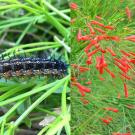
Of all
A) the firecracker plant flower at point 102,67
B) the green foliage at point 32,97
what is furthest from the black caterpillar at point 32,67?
the firecracker plant flower at point 102,67

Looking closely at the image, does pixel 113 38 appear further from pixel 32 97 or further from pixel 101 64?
pixel 32 97

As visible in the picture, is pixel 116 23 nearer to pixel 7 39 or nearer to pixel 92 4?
pixel 92 4

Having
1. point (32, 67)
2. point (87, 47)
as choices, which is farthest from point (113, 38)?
point (32, 67)

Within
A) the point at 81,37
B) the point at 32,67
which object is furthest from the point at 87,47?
the point at 32,67

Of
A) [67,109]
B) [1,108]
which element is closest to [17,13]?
[1,108]

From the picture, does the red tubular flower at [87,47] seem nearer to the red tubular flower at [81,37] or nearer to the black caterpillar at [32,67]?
the red tubular flower at [81,37]

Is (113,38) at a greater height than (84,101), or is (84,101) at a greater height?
(113,38)

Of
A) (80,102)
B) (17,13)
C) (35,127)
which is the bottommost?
(35,127)

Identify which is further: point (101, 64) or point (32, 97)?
point (32, 97)
